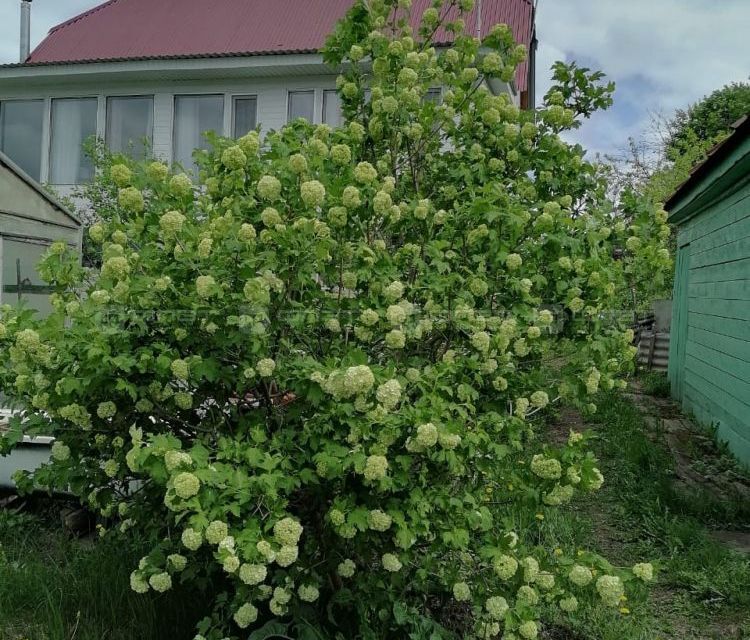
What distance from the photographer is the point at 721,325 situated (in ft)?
26.6

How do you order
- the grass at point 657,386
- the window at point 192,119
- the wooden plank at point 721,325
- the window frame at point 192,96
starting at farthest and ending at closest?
the window at point 192,119 < the window frame at point 192,96 < the grass at point 657,386 < the wooden plank at point 721,325

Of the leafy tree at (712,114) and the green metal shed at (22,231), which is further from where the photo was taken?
the leafy tree at (712,114)

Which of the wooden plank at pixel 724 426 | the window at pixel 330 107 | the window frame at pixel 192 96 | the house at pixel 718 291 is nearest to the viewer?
the wooden plank at pixel 724 426

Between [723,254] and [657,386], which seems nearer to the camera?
[723,254]

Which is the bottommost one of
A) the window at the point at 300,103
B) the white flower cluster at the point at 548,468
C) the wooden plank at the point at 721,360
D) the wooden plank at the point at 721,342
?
the wooden plank at the point at 721,360

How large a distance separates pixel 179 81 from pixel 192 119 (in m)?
0.73

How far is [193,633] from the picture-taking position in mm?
3500

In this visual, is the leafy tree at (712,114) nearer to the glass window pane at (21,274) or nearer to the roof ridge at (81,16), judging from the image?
the roof ridge at (81,16)

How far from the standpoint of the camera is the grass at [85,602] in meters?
3.52

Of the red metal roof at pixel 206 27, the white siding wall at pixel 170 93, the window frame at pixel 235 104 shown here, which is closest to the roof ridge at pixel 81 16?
the red metal roof at pixel 206 27

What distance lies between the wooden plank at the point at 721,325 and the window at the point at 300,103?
7564 millimetres

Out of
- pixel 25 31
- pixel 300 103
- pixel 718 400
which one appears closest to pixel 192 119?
pixel 300 103

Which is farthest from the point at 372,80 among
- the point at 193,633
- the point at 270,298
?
the point at 193,633

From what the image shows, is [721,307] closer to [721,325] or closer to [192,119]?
[721,325]
